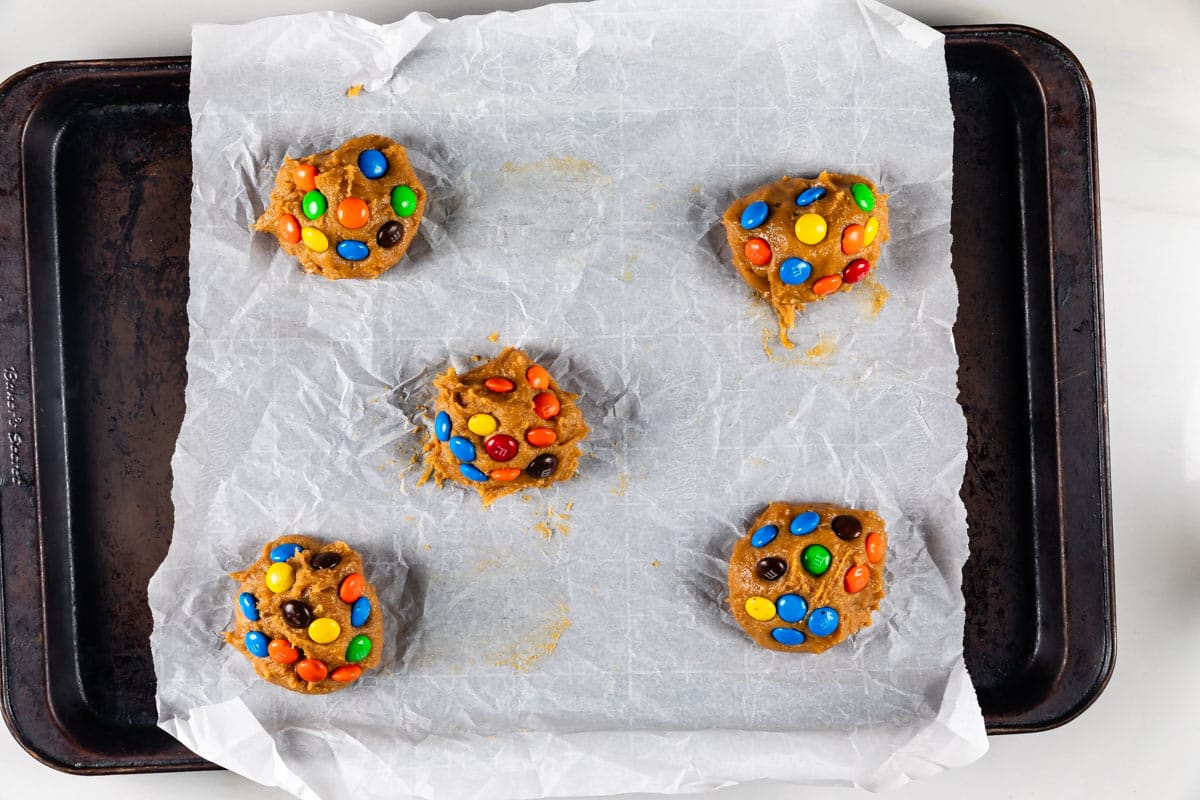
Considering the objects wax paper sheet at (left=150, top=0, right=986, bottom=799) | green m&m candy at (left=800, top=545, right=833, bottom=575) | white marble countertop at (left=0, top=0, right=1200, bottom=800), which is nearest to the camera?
green m&m candy at (left=800, top=545, right=833, bottom=575)

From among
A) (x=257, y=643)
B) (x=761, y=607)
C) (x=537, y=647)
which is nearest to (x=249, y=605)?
(x=257, y=643)

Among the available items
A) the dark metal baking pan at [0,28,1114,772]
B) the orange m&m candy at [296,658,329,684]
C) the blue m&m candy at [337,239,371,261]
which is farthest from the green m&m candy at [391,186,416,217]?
the orange m&m candy at [296,658,329,684]

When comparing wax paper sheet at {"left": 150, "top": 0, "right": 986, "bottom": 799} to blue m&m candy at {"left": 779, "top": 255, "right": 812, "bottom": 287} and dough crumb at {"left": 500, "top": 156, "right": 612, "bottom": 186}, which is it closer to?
dough crumb at {"left": 500, "top": 156, "right": 612, "bottom": 186}

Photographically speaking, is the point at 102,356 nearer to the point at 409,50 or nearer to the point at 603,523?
the point at 409,50

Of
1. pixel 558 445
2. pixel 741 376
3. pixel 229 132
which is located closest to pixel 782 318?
pixel 741 376

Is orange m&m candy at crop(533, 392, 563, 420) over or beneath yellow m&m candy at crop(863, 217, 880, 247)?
beneath

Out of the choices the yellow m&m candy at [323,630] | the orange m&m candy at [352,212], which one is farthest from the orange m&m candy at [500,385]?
the yellow m&m candy at [323,630]
